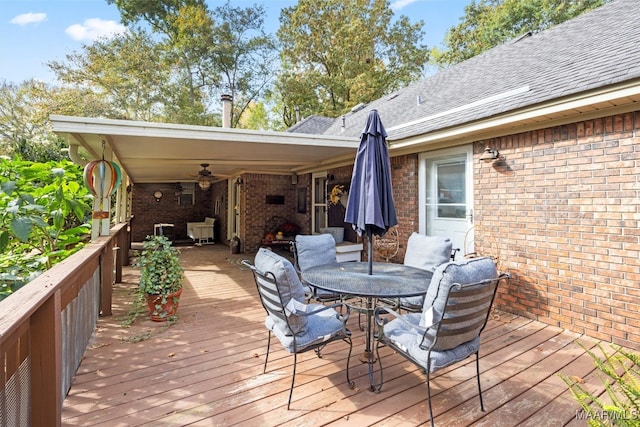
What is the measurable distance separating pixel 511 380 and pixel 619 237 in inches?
79.1

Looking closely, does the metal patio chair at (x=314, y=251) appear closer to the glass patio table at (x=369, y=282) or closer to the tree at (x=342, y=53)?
the glass patio table at (x=369, y=282)

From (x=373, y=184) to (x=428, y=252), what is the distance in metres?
1.30

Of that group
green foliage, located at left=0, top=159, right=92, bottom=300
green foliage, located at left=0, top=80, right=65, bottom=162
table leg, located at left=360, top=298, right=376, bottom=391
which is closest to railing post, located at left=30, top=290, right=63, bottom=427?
green foliage, located at left=0, top=159, right=92, bottom=300

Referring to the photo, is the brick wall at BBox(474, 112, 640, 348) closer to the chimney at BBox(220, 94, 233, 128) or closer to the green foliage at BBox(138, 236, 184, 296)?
the green foliage at BBox(138, 236, 184, 296)

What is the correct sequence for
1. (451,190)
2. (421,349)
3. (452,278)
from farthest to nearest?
(451,190) < (421,349) < (452,278)

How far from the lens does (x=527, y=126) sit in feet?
13.2

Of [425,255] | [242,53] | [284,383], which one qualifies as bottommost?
[284,383]

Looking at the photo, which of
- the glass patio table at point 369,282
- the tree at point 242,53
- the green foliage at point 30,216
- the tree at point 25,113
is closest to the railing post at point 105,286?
the green foliage at point 30,216

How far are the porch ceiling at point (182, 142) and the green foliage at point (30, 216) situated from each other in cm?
55

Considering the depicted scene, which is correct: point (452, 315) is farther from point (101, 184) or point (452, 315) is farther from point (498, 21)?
point (498, 21)

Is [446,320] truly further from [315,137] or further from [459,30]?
[459,30]

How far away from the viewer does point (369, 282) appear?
9.13 feet

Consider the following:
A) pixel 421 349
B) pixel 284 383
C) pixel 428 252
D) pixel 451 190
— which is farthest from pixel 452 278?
pixel 451 190

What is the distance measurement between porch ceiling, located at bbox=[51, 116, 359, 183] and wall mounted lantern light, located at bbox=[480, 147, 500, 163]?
77.0 inches
